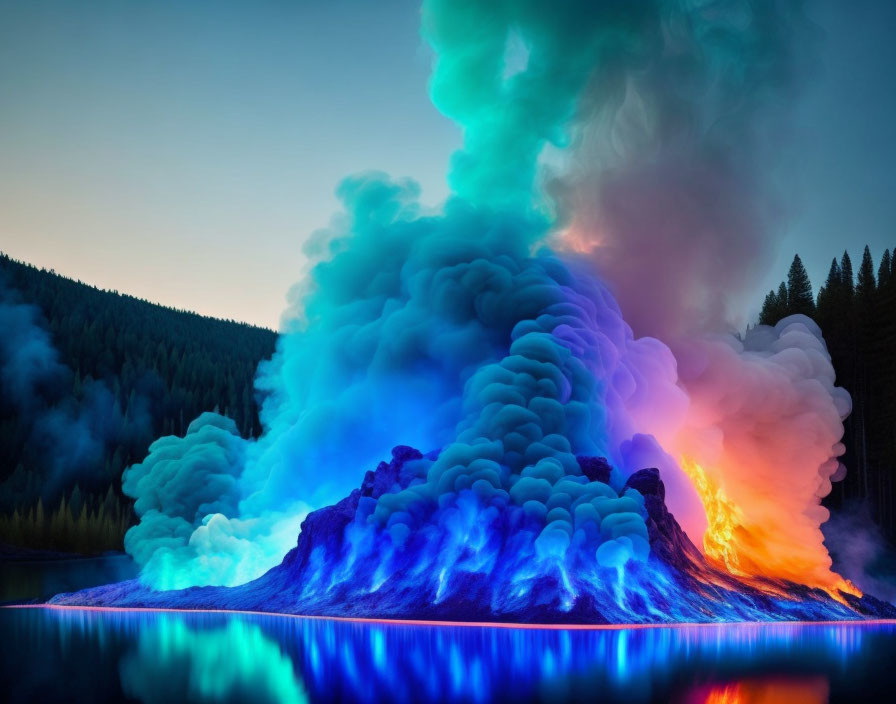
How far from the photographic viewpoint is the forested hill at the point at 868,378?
8831 cm

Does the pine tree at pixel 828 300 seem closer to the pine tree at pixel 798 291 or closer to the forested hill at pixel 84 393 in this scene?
the pine tree at pixel 798 291

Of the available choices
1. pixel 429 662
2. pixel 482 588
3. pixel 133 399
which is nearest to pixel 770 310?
pixel 482 588

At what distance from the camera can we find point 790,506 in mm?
82375

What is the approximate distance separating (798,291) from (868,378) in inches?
572

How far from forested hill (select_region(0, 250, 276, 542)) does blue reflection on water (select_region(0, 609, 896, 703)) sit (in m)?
112

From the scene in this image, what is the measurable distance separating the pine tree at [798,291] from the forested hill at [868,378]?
4.75 meters

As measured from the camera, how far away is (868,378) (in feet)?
305

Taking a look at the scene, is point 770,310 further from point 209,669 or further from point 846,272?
point 209,669

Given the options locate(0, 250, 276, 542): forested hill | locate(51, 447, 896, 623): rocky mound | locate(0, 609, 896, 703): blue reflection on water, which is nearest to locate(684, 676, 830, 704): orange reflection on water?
locate(0, 609, 896, 703): blue reflection on water

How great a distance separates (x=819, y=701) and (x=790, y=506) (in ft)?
187

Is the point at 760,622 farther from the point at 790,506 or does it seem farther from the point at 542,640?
the point at 790,506

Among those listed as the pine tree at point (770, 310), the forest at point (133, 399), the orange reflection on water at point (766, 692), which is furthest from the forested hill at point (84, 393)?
the orange reflection on water at point (766, 692)

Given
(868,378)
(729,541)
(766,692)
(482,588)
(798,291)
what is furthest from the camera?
(798,291)

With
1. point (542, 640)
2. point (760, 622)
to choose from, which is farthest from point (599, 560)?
point (542, 640)
